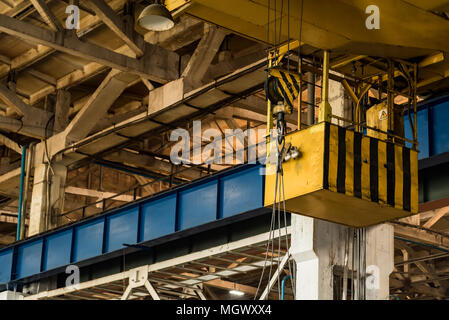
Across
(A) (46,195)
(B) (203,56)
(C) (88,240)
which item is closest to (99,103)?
(A) (46,195)

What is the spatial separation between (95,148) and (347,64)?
14.2 metres

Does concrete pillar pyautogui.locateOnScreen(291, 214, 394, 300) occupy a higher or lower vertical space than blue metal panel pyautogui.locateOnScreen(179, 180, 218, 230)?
lower

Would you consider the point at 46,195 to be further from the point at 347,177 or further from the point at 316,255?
the point at 347,177

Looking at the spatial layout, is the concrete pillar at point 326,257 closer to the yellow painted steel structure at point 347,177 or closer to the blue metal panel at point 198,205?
the yellow painted steel structure at point 347,177

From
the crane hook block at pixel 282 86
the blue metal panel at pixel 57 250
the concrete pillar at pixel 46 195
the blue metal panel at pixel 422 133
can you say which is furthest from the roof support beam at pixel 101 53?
the crane hook block at pixel 282 86

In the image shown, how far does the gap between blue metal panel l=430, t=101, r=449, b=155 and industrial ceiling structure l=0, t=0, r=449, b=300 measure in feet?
0.15

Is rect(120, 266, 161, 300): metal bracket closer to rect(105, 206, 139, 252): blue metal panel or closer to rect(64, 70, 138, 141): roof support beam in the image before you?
rect(105, 206, 139, 252): blue metal panel

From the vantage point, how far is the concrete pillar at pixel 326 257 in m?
17.4

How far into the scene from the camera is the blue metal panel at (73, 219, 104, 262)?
25.5 m

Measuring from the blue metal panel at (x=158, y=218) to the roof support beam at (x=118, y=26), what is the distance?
4970 mm

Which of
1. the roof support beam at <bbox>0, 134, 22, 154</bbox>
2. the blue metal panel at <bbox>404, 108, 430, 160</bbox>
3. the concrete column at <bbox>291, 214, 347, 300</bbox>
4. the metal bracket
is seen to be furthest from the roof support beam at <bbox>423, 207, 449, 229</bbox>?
the roof support beam at <bbox>0, 134, 22, 154</bbox>

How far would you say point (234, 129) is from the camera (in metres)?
30.6

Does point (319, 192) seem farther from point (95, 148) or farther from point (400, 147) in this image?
point (95, 148)
